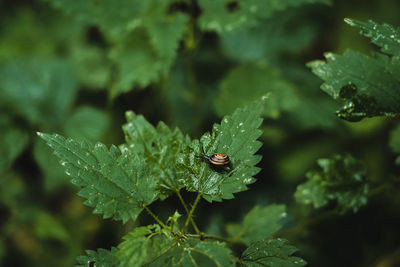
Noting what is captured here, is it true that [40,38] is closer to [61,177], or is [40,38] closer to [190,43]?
[61,177]

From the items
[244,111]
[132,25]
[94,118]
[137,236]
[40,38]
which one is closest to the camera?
[137,236]

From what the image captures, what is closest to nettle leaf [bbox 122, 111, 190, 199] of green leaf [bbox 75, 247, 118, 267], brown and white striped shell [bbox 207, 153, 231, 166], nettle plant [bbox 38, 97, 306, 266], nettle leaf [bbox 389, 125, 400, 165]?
nettle plant [bbox 38, 97, 306, 266]

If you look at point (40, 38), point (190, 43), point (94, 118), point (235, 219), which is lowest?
point (235, 219)

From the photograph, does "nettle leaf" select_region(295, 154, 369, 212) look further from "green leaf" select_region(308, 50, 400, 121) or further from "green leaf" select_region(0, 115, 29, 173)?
"green leaf" select_region(0, 115, 29, 173)

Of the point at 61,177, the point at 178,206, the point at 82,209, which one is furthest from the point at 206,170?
the point at 82,209

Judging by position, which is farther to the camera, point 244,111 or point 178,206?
point 178,206

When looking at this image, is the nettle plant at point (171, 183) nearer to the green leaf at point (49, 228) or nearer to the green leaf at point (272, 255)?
the green leaf at point (272, 255)

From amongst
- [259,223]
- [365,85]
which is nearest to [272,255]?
[259,223]

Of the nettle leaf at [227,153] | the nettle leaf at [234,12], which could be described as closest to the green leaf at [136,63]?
the nettle leaf at [234,12]
